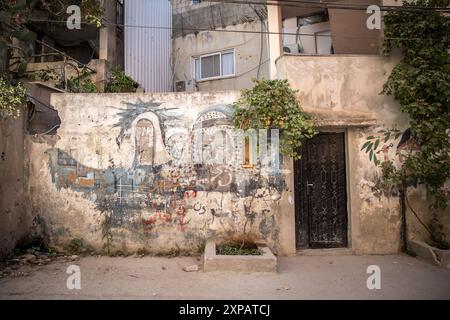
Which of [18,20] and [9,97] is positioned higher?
[18,20]

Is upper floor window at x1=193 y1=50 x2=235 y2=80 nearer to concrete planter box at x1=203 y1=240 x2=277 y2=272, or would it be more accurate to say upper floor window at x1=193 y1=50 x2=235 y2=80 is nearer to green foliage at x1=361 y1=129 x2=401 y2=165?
green foliage at x1=361 y1=129 x2=401 y2=165

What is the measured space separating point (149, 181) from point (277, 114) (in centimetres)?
266

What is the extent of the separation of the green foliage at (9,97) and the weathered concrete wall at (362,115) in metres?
4.67

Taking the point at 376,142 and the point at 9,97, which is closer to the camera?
the point at 9,97

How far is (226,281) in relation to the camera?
16.3 feet

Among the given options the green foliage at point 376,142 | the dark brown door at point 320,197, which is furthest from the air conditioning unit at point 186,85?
the green foliage at point 376,142

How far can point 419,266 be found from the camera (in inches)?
222

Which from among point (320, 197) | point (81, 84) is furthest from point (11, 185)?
point (320, 197)

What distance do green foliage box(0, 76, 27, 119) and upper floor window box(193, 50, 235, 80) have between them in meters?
6.95

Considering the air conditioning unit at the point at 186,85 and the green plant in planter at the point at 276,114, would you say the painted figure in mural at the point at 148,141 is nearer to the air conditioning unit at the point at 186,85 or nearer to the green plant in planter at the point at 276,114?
the green plant in planter at the point at 276,114

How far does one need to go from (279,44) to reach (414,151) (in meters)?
3.32

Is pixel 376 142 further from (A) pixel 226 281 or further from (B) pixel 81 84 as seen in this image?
(B) pixel 81 84

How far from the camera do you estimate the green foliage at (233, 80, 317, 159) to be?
5.80 metres

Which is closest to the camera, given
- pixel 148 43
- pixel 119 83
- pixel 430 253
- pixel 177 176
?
pixel 430 253
